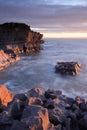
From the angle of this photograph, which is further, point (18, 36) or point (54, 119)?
point (18, 36)

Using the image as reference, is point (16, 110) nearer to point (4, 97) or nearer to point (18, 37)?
point (4, 97)

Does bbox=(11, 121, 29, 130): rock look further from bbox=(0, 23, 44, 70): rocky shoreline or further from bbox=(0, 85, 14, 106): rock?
bbox=(0, 23, 44, 70): rocky shoreline

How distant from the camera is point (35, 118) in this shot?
1035cm

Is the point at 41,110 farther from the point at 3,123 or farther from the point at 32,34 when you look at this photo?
the point at 32,34

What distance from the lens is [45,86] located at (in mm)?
30016

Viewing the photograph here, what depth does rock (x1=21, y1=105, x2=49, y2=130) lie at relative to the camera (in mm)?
10078

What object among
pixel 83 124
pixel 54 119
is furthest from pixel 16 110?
pixel 83 124

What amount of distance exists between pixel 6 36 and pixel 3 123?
73.8 metres

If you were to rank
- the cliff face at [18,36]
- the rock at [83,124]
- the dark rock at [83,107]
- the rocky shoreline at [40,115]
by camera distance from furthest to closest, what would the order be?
the cliff face at [18,36] → the dark rock at [83,107] → the rock at [83,124] → the rocky shoreline at [40,115]

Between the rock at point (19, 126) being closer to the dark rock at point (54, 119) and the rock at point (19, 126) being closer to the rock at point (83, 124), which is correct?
the dark rock at point (54, 119)

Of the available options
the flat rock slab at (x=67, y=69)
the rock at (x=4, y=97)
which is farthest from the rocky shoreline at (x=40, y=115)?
the flat rock slab at (x=67, y=69)

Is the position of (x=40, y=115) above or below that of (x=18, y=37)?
above

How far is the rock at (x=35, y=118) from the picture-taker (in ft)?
33.1

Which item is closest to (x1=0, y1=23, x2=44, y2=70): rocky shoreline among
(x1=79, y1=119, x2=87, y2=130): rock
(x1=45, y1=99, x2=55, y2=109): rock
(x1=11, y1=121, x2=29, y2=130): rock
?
(x1=45, y1=99, x2=55, y2=109): rock
